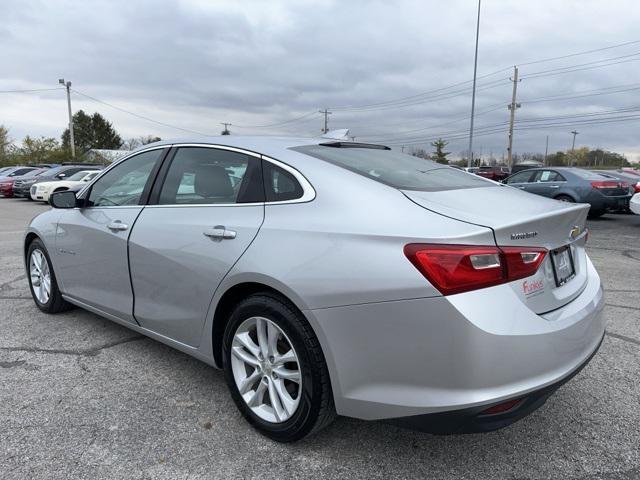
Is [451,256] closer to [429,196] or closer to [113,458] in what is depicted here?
[429,196]

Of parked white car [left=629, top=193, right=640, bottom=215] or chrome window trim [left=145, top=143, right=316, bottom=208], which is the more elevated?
chrome window trim [left=145, top=143, right=316, bottom=208]

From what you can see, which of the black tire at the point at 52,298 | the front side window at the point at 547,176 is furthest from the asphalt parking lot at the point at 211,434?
the front side window at the point at 547,176

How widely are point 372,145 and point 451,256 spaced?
1.69 m

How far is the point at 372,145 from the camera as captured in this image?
3496mm

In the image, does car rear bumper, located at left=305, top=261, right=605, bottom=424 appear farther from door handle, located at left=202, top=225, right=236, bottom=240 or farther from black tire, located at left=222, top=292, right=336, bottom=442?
door handle, located at left=202, top=225, right=236, bottom=240

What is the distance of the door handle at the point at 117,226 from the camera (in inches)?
131

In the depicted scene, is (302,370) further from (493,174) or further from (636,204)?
(493,174)

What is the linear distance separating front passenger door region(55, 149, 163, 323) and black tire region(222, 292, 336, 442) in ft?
4.21

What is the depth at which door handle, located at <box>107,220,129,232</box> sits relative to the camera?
3337 millimetres

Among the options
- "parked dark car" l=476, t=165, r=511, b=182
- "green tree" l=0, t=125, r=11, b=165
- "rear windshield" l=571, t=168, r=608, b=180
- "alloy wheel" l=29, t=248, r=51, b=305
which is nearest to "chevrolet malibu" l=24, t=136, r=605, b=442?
"alloy wheel" l=29, t=248, r=51, b=305

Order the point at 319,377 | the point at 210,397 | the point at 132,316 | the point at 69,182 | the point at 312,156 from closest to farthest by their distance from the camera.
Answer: the point at 319,377, the point at 312,156, the point at 210,397, the point at 132,316, the point at 69,182

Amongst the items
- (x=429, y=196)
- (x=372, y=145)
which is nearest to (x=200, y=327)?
(x=429, y=196)

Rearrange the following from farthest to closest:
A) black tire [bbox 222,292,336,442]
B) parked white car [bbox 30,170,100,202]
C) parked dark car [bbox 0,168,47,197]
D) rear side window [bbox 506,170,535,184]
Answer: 1. parked dark car [bbox 0,168,47,197]
2. parked white car [bbox 30,170,100,202]
3. rear side window [bbox 506,170,535,184]
4. black tire [bbox 222,292,336,442]

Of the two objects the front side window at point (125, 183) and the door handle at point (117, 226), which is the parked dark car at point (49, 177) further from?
the door handle at point (117, 226)
